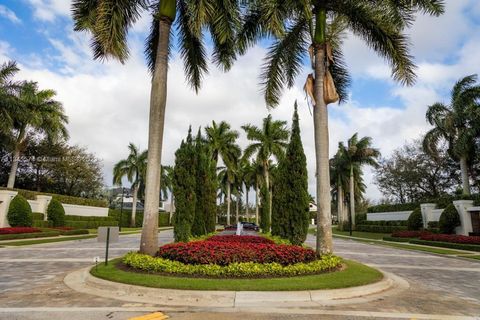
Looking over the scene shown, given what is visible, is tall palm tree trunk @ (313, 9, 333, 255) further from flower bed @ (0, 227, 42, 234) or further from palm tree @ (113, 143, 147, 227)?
palm tree @ (113, 143, 147, 227)

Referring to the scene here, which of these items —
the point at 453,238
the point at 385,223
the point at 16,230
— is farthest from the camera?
the point at 385,223

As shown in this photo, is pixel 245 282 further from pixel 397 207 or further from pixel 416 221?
pixel 397 207

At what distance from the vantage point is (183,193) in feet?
58.1

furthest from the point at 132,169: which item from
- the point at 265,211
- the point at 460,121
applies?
the point at 460,121

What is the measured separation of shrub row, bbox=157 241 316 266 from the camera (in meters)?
9.41

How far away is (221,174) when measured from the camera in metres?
53.9

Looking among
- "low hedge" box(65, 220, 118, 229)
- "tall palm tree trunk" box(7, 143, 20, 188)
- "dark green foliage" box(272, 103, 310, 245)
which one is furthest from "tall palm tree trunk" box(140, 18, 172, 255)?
"low hedge" box(65, 220, 118, 229)

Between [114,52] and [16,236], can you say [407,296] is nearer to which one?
[114,52]

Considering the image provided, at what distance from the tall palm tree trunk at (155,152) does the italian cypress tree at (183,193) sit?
6275mm

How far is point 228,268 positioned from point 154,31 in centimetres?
1026

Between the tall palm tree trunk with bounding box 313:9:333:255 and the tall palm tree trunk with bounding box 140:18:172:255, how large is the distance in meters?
5.20

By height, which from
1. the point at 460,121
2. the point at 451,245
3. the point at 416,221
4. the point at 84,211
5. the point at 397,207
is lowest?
the point at 451,245

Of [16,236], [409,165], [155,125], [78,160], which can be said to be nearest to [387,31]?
[155,125]

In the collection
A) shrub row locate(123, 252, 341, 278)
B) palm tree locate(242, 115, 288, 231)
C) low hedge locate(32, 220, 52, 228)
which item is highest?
palm tree locate(242, 115, 288, 231)
